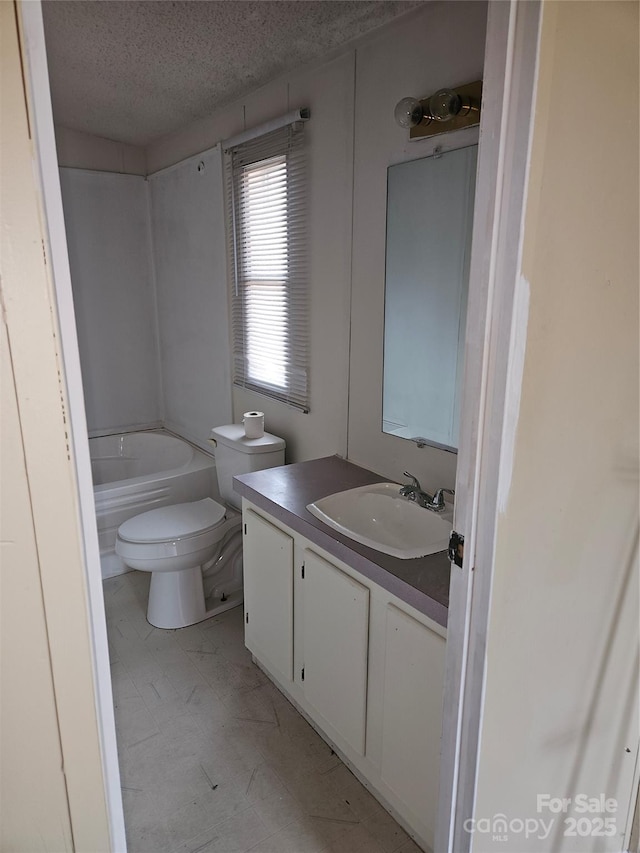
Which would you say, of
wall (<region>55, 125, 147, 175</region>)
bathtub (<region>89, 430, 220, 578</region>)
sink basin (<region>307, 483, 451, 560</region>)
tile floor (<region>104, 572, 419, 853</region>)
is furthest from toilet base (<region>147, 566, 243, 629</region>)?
wall (<region>55, 125, 147, 175</region>)

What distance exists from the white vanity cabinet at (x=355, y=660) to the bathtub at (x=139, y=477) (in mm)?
1108

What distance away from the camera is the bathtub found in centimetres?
308

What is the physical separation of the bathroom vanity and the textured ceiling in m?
1.55

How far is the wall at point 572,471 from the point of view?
0.97m

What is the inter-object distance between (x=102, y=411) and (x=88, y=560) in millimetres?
3326

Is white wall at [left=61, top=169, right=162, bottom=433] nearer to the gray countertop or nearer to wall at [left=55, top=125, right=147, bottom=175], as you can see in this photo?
wall at [left=55, top=125, right=147, bottom=175]

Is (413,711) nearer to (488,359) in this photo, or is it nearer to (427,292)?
(488,359)

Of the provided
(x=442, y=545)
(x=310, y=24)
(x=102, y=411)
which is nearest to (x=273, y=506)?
(x=442, y=545)

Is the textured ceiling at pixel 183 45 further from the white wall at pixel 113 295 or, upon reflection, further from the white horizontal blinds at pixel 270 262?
the white wall at pixel 113 295

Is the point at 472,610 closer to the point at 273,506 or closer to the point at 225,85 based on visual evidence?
the point at 273,506

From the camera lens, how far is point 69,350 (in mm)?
661

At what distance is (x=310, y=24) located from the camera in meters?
1.91

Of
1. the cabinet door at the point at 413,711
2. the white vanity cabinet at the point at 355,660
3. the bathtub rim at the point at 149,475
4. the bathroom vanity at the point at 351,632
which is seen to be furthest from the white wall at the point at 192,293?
the cabinet door at the point at 413,711

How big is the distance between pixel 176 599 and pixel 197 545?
0.30 m
